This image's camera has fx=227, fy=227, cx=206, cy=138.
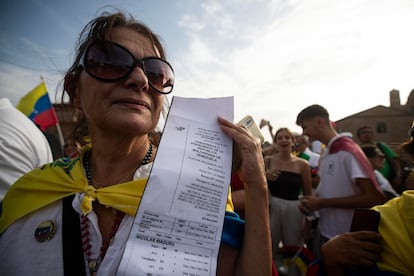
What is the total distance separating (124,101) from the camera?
103 cm

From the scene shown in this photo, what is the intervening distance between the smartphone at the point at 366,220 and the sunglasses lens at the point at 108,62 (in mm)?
1379

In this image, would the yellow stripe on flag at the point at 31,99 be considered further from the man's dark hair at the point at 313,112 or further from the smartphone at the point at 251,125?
the smartphone at the point at 251,125

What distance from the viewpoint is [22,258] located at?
3.07 feet

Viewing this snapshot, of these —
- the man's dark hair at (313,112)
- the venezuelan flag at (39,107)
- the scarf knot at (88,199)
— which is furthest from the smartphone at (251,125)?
the venezuelan flag at (39,107)

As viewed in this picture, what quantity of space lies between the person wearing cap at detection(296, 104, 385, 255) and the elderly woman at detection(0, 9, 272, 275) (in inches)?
79.1

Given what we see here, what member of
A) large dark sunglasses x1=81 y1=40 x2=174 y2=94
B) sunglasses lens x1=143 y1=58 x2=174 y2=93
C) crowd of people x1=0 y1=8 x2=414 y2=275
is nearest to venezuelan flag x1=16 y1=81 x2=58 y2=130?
crowd of people x1=0 y1=8 x2=414 y2=275

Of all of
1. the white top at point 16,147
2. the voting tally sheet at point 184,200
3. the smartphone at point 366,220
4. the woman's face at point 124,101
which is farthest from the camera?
the white top at point 16,147

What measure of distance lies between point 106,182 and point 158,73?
2.05 ft

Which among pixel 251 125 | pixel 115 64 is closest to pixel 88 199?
pixel 115 64

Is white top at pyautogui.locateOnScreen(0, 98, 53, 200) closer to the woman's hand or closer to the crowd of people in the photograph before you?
the crowd of people

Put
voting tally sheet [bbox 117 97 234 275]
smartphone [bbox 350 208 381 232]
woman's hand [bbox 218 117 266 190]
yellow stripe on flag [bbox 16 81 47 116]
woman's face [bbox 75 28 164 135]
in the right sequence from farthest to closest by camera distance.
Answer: yellow stripe on flag [bbox 16 81 47 116] → smartphone [bbox 350 208 381 232] → woman's face [bbox 75 28 164 135] → woman's hand [bbox 218 117 266 190] → voting tally sheet [bbox 117 97 234 275]

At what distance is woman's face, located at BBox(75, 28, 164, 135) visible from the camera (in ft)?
3.33

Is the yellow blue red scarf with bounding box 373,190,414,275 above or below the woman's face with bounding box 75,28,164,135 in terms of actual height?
below

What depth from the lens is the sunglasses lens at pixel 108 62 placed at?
1.07 meters
